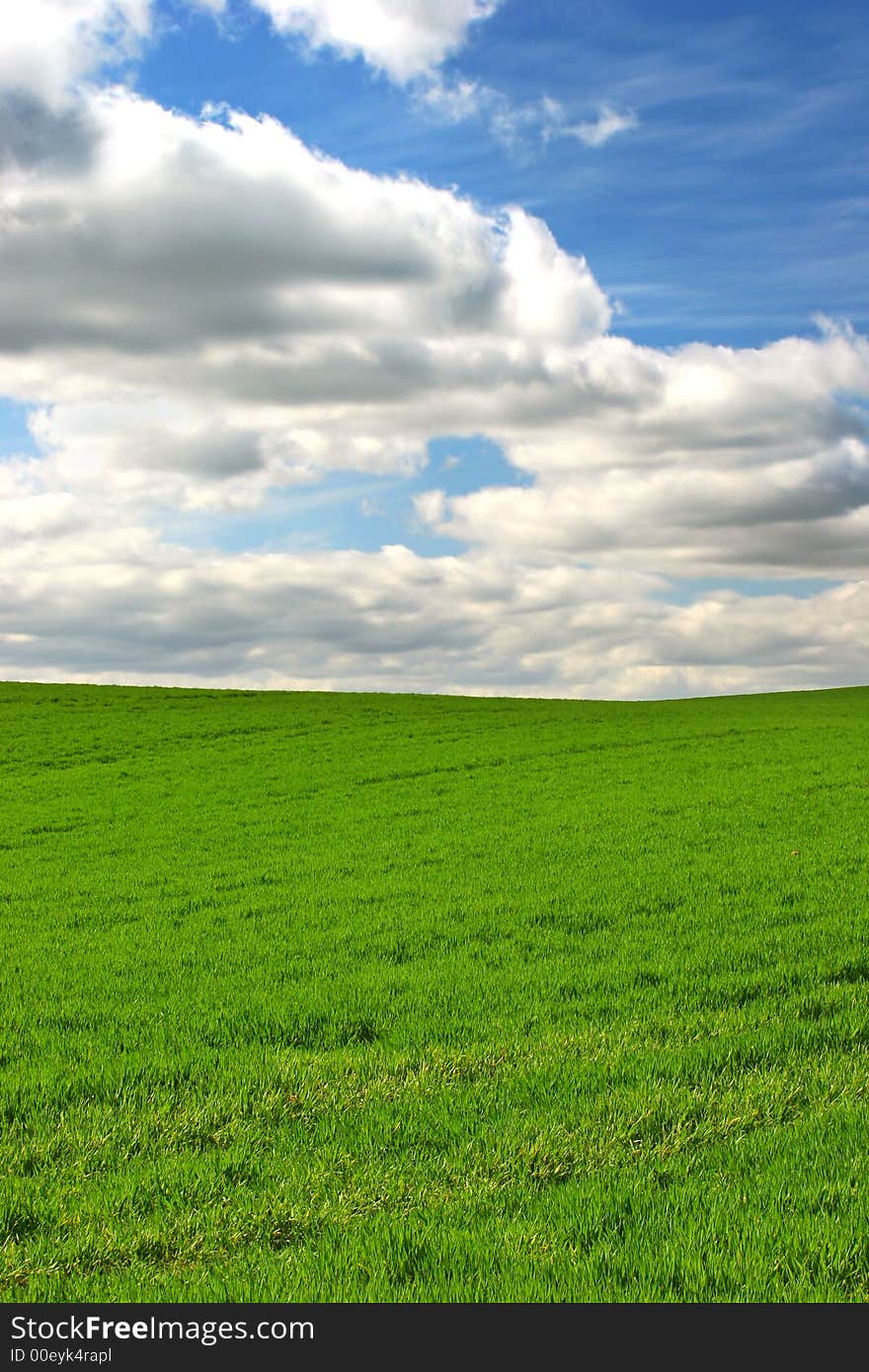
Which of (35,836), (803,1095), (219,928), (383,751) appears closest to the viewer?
(803,1095)

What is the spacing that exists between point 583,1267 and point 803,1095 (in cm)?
345

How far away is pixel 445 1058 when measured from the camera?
9.23 metres

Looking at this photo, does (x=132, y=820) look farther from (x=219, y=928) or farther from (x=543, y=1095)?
(x=543, y=1095)

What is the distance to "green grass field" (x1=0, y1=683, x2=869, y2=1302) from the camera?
19.4 feet

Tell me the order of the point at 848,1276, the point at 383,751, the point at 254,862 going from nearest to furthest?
the point at 848,1276, the point at 254,862, the point at 383,751

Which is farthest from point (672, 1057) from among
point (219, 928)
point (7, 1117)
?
point (219, 928)

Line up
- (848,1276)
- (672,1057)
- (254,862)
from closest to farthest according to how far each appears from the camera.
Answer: (848,1276)
(672,1057)
(254,862)

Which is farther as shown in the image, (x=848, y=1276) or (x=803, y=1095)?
(x=803, y=1095)

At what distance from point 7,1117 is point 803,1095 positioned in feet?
Answer: 22.1

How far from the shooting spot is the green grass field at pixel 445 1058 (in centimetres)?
592

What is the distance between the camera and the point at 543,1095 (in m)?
8.26

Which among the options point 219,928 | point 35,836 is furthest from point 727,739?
point 219,928

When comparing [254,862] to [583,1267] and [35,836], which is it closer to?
[35,836]
